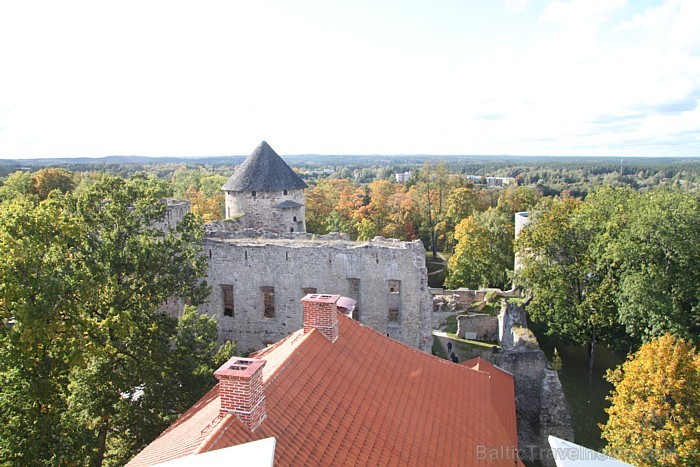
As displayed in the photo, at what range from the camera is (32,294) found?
13148mm

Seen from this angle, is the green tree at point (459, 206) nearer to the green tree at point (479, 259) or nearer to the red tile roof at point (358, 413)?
the green tree at point (479, 259)

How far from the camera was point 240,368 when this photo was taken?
885cm

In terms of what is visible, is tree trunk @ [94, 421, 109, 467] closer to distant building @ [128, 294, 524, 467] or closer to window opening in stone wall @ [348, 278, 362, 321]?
distant building @ [128, 294, 524, 467]

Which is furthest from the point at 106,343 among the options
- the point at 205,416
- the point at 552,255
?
the point at 552,255

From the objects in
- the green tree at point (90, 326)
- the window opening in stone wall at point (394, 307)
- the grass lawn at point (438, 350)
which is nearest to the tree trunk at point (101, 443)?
the green tree at point (90, 326)

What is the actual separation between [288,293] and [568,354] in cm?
1662

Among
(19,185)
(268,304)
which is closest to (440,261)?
(268,304)

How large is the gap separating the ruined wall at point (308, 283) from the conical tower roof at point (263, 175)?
9.16 meters

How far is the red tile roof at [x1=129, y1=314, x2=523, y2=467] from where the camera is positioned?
8.83 metres

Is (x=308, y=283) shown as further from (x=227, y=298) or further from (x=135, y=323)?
(x=135, y=323)

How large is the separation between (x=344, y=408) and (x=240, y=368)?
2574mm

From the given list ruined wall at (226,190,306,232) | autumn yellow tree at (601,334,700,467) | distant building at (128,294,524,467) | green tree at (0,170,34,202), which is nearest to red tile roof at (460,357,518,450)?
distant building at (128,294,524,467)

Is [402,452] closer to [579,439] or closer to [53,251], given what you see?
[53,251]

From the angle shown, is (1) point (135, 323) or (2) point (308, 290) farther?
(2) point (308, 290)
